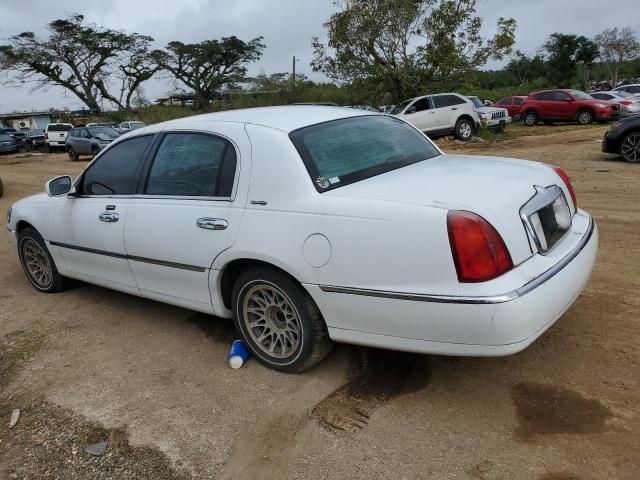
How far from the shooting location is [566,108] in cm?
2339

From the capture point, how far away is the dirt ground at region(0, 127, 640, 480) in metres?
2.61

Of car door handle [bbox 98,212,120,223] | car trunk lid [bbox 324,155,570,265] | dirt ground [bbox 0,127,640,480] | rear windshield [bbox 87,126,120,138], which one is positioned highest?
car trunk lid [bbox 324,155,570,265]

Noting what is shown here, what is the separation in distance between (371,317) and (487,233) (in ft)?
2.37

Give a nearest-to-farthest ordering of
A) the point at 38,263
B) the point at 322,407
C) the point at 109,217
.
Result: the point at 322,407
the point at 109,217
the point at 38,263

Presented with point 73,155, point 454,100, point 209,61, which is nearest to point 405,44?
point 454,100

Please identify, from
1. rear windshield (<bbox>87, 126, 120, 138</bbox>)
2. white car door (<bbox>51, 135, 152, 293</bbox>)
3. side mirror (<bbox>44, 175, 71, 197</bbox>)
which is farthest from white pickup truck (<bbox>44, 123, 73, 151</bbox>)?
white car door (<bbox>51, 135, 152, 293</bbox>)

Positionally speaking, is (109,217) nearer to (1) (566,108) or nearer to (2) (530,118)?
(1) (566,108)

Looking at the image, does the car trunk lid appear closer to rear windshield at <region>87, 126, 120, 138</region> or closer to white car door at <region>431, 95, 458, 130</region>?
white car door at <region>431, 95, 458, 130</region>

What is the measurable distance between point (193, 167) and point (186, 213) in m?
0.34

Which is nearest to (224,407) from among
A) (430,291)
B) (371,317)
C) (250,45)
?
(371,317)

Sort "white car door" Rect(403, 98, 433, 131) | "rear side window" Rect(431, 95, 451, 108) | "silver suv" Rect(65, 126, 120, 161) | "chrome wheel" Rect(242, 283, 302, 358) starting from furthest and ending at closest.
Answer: "silver suv" Rect(65, 126, 120, 161) < "rear side window" Rect(431, 95, 451, 108) < "white car door" Rect(403, 98, 433, 131) < "chrome wheel" Rect(242, 283, 302, 358)

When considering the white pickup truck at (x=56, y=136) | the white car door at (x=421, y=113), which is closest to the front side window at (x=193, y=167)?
the white car door at (x=421, y=113)

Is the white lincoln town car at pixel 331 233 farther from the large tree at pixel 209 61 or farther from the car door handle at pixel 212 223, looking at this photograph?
the large tree at pixel 209 61

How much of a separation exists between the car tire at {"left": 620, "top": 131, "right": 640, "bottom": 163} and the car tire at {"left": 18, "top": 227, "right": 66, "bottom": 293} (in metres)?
10.7
